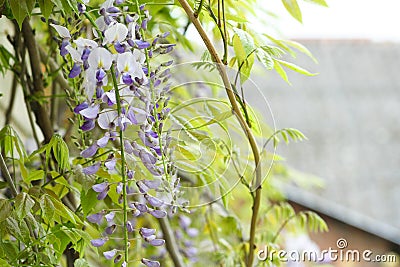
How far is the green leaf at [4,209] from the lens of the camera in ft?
1.76

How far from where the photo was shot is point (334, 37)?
4250mm

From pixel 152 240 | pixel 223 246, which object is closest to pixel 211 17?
pixel 152 240

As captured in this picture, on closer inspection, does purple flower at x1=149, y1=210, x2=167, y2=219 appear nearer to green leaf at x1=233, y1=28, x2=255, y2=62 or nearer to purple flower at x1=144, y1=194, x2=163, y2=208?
purple flower at x1=144, y1=194, x2=163, y2=208

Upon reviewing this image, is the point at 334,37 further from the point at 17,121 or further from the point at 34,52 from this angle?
the point at 34,52

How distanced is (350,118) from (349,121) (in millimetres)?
21

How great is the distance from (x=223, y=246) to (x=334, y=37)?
3.47 m

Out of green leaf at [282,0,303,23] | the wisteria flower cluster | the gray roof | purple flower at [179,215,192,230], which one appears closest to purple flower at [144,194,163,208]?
the wisteria flower cluster

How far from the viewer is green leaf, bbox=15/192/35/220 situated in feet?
1.72

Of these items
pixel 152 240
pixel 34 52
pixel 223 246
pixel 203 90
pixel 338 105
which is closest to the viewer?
pixel 152 240

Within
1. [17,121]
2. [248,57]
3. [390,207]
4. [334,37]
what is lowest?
[390,207]

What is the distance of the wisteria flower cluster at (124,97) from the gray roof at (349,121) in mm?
2348

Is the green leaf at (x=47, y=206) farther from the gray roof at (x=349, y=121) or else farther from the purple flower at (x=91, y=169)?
the gray roof at (x=349, y=121)

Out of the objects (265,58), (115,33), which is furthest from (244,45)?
(115,33)

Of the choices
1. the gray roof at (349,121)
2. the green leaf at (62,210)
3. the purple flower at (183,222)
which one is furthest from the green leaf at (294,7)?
the gray roof at (349,121)
